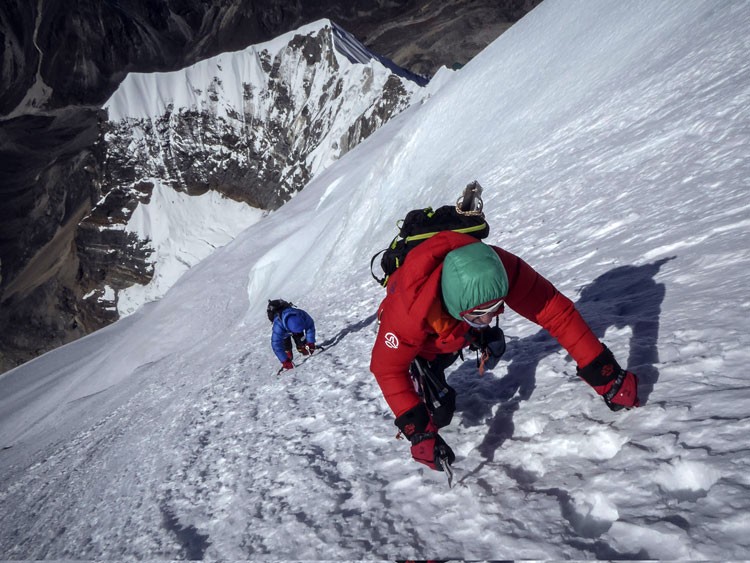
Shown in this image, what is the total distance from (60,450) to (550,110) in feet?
43.0

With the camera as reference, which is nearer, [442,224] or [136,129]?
[442,224]

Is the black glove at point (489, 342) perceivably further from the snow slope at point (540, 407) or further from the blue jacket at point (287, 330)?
the blue jacket at point (287, 330)

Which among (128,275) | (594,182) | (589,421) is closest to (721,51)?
(594,182)

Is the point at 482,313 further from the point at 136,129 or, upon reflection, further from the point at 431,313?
the point at 136,129

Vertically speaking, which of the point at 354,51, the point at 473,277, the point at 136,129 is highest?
the point at 136,129

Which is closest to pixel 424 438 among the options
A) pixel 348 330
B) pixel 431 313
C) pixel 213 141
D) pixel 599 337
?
pixel 431 313

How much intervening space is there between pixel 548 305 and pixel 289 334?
5.34m

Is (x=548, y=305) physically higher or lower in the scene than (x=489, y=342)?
higher

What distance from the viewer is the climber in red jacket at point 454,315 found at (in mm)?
2334

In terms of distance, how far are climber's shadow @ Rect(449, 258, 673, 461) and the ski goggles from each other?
95 cm

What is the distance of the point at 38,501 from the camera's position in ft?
24.2

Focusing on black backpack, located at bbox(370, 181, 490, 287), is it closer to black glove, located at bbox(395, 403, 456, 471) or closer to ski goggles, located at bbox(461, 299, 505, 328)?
ski goggles, located at bbox(461, 299, 505, 328)

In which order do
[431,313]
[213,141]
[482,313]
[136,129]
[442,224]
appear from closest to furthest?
[482,313] → [431,313] → [442,224] → [213,141] → [136,129]

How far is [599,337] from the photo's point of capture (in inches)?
133
